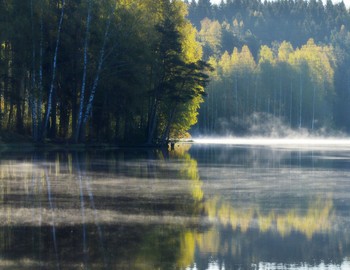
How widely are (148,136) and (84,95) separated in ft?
21.2

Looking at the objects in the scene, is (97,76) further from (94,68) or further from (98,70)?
(94,68)

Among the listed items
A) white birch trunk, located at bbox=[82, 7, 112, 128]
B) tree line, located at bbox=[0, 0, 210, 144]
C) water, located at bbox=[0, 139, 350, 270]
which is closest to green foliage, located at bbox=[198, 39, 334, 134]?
tree line, located at bbox=[0, 0, 210, 144]

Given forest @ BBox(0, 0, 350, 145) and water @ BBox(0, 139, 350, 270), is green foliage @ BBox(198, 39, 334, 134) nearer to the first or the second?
forest @ BBox(0, 0, 350, 145)

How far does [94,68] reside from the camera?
184ft

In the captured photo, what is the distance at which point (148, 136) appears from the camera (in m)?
61.1

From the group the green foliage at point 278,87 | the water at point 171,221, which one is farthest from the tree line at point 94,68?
the green foliage at point 278,87

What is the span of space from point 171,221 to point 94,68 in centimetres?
4154

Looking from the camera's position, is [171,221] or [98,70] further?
[98,70]

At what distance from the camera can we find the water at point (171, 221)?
11.6m

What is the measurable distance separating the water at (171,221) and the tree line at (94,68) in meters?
27.1

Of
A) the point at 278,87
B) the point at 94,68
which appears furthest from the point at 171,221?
the point at 278,87

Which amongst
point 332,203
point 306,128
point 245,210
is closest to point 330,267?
point 245,210

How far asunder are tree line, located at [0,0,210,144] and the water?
27.1 meters

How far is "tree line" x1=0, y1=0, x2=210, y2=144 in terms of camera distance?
5316cm
